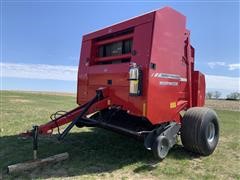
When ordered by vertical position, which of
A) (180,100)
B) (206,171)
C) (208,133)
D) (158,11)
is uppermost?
(158,11)

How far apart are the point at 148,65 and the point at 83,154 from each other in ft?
7.00

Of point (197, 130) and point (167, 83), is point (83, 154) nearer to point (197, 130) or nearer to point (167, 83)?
point (167, 83)

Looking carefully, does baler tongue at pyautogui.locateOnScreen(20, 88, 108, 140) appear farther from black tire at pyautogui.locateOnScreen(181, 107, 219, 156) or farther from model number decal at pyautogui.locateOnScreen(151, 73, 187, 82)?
black tire at pyautogui.locateOnScreen(181, 107, 219, 156)

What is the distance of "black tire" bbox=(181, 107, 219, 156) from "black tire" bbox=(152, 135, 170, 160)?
2.03 ft

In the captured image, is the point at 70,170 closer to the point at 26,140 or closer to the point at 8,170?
the point at 8,170

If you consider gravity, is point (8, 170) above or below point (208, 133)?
below

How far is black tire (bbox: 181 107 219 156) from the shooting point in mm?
5227

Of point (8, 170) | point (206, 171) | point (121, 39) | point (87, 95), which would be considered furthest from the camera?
point (87, 95)

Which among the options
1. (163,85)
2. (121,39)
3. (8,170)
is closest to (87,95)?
(121,39)

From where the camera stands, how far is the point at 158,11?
192 inches

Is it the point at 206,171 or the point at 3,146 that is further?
the point at 3,146

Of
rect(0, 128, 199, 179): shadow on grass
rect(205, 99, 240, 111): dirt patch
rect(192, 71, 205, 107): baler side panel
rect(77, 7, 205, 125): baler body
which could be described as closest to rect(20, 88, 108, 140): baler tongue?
rect(77, 7, 205, 125): baler body

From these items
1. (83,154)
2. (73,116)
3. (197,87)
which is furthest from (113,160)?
(197,87)

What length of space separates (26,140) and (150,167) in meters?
3.06
